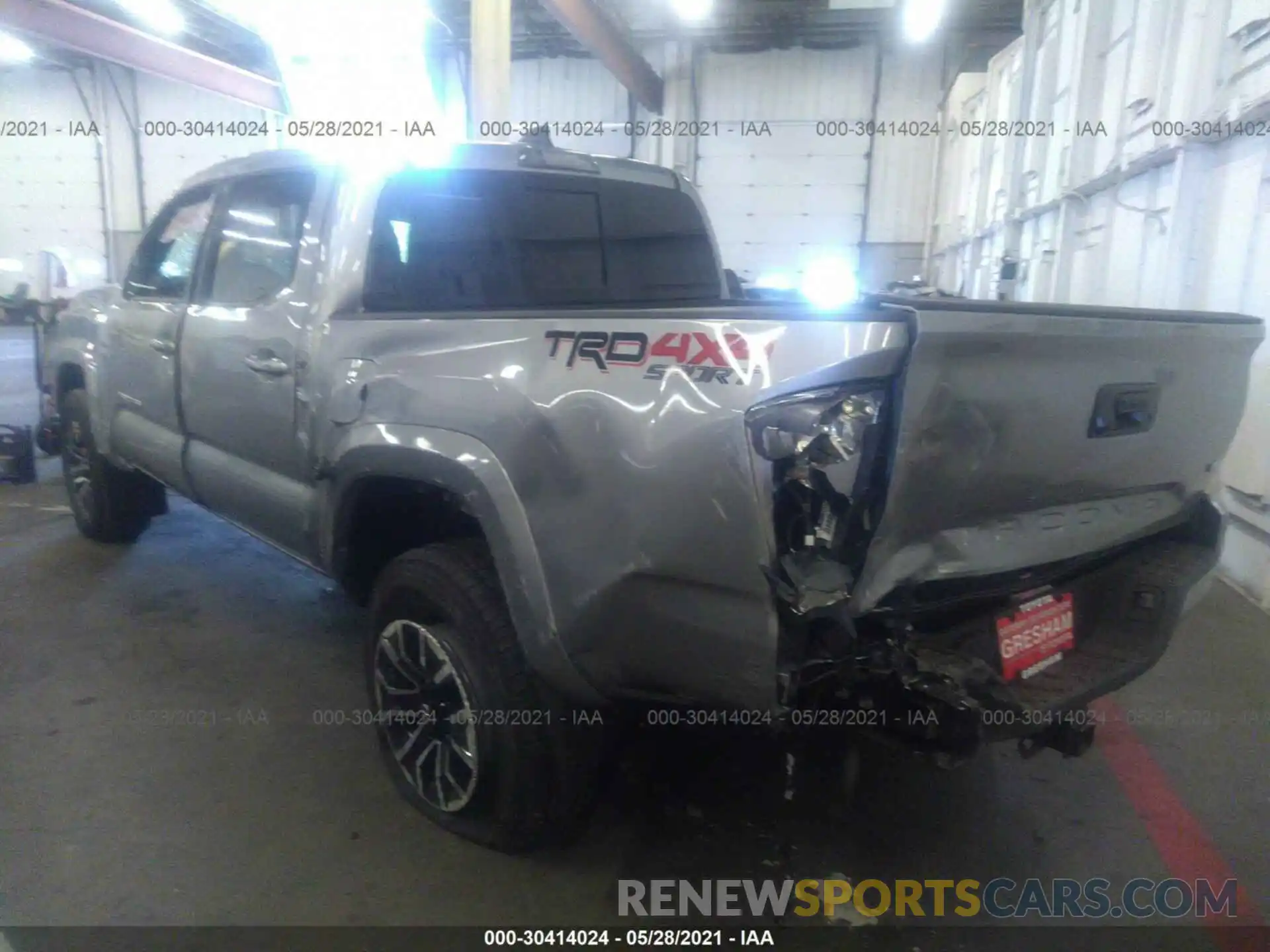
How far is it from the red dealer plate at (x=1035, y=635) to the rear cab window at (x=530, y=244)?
1.42 m

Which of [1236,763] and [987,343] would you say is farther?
[1236,763]

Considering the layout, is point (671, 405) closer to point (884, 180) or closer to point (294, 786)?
point (294, 786)

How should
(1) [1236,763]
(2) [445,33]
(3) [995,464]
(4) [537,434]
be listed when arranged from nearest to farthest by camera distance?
(3) [995,464] < (4) [537,434] < (1) [1236,763] < (2) [445,33]

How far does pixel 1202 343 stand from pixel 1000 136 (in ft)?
28.5

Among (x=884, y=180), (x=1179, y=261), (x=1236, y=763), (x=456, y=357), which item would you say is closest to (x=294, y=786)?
(x=456, y=357)

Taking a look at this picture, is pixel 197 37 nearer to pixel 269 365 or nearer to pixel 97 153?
pixel 97 153

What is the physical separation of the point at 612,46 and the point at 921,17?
4.52m

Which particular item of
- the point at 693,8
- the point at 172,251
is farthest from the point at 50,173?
the point at 172,251

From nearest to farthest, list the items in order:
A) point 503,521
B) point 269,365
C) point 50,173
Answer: point 503,521, point 269,365, point 50,173

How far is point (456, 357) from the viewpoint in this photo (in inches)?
79.5

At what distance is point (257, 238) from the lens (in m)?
3.00

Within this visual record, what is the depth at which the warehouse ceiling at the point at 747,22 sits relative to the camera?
1273cm

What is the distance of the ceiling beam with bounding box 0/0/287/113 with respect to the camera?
1124 cm

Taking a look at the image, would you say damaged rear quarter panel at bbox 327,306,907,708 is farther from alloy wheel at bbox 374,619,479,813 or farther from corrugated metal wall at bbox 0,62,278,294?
corrugated metal wall at bbox 0,62,278,294
